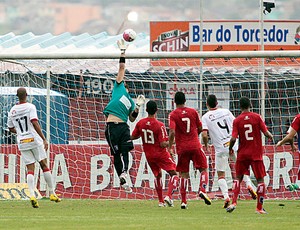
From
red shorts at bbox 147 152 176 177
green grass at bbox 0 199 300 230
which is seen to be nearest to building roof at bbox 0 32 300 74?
green grass at bbox 0 199 300 230

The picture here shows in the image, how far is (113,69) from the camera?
1091 inches

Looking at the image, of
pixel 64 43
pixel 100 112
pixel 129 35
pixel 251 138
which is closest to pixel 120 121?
pixel 129 35

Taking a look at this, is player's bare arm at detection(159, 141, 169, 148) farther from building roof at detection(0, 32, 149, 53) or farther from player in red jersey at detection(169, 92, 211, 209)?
building roof at detection(0, 32, 149, 53)

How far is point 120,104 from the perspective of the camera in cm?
2058

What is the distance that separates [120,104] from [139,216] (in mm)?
3941

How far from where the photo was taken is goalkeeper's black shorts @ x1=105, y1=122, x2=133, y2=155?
20641mm

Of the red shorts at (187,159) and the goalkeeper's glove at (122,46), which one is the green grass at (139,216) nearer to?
the red shorts at (187,159)

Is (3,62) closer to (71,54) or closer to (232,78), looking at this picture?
(71,54)

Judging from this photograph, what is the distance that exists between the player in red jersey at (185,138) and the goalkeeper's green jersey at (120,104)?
125cm

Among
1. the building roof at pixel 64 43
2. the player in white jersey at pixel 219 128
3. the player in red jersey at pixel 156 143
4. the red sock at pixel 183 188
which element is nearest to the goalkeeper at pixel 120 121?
the player in red jersey at pixel 156 143

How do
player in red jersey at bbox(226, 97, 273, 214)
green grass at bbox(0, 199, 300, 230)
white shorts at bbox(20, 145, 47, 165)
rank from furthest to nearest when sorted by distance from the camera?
white shorts at bbox(20, 145, 47, 165) → player in red jersey at bbox(226, 97, 273, 214) → green grass at bbox(0, 199, 300, 230)

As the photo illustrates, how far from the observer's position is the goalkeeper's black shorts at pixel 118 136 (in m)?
20.6

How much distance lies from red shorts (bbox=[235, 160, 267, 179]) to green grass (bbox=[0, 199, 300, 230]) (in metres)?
0.69

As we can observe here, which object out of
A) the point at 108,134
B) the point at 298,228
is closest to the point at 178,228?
the point at 298,228
